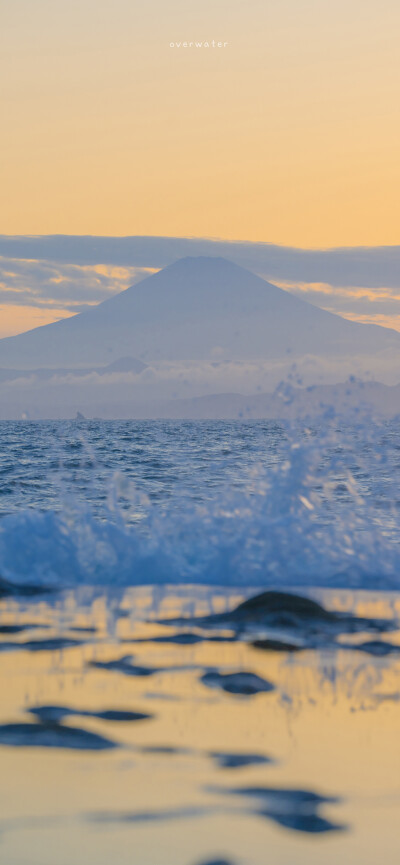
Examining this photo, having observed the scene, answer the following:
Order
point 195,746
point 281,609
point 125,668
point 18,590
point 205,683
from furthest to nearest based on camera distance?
point 18,590
point 281,609
point 125,668
point 205,683
point 195,746

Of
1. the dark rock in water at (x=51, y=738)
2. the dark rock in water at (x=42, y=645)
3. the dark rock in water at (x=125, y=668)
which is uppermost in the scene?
the dark rock in water at (x=51, y=738)

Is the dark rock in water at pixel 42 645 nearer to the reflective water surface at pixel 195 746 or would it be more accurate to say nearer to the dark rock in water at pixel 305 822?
the reflective water surface at pixel 195 746

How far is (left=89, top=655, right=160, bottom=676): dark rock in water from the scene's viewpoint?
245 inches

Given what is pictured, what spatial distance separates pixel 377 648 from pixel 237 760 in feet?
8.13

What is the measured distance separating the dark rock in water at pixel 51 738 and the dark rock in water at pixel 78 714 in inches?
5.0

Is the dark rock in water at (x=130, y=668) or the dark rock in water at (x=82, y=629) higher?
the dark rock in water at (x=130, y=668)

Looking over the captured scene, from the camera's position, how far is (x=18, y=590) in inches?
379

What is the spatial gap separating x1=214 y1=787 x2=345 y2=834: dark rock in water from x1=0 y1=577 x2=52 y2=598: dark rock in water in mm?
5346

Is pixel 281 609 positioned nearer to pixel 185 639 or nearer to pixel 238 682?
pixel 185 639

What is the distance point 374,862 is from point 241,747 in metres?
1.26

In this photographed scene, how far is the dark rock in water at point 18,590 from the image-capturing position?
938cm

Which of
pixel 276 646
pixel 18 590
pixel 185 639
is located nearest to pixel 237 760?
pixel 276 646

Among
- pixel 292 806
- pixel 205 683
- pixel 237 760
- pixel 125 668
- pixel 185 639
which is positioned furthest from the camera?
pixel 185 639

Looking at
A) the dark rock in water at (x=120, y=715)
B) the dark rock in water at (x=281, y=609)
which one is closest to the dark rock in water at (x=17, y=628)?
the dark rock in water at (x=281, y=609)
